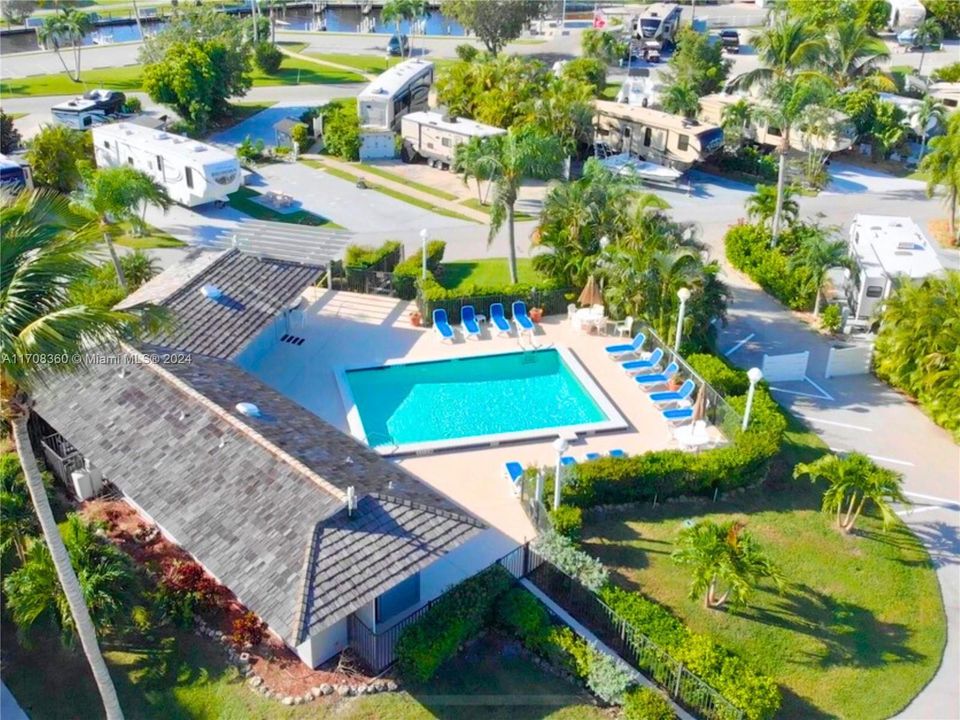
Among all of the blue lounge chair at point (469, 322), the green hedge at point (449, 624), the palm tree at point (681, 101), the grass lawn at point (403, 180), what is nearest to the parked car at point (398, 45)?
the grass lawn at point (403, 180)

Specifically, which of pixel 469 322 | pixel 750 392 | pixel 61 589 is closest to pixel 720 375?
pixel 750 392

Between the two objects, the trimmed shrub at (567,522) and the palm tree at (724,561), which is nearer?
the palm tree at (724,561)

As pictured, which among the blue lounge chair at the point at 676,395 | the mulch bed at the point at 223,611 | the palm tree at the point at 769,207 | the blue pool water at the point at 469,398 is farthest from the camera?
the palm tree at the point at 769,207

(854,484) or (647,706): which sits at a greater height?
(854,484)

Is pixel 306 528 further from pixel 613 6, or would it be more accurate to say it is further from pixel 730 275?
pixel 613 6

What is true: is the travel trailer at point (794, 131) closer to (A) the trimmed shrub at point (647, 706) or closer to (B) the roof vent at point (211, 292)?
(B) the roof vent at point (211, 292)

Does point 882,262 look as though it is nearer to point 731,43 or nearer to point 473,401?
point 473,401

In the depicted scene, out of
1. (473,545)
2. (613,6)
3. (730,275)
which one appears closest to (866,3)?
(613,6)
